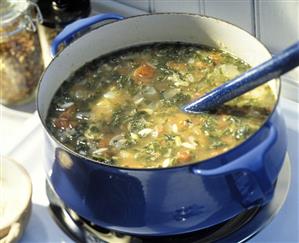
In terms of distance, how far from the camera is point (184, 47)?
1.12m

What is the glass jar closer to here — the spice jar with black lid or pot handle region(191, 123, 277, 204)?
the spice jar with black lid

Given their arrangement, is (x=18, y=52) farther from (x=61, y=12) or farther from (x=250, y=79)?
(x=250, y=79)

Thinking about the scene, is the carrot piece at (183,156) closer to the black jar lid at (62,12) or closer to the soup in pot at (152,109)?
the soup in pot at (152,109)

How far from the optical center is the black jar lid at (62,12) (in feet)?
4.21

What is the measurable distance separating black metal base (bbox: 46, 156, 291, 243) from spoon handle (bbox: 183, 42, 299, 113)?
16 centimetres

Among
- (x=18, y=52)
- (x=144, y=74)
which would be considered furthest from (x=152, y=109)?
(x=18, y=52)

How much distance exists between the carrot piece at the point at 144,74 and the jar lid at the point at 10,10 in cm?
25

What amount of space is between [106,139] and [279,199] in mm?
251

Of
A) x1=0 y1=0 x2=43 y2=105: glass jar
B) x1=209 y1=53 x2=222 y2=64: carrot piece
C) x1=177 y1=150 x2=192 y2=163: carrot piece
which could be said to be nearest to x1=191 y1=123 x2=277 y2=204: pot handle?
x1=177 y1=150 x2=192 y2=163: carrot piece

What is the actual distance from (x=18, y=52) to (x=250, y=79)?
19.4 inches

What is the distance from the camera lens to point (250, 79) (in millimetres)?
897

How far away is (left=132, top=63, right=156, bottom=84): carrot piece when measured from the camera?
3.56 feet

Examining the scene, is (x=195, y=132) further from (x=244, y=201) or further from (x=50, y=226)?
(x=50, y=226)

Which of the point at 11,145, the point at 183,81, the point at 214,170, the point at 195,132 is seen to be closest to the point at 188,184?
the point at 214,170
